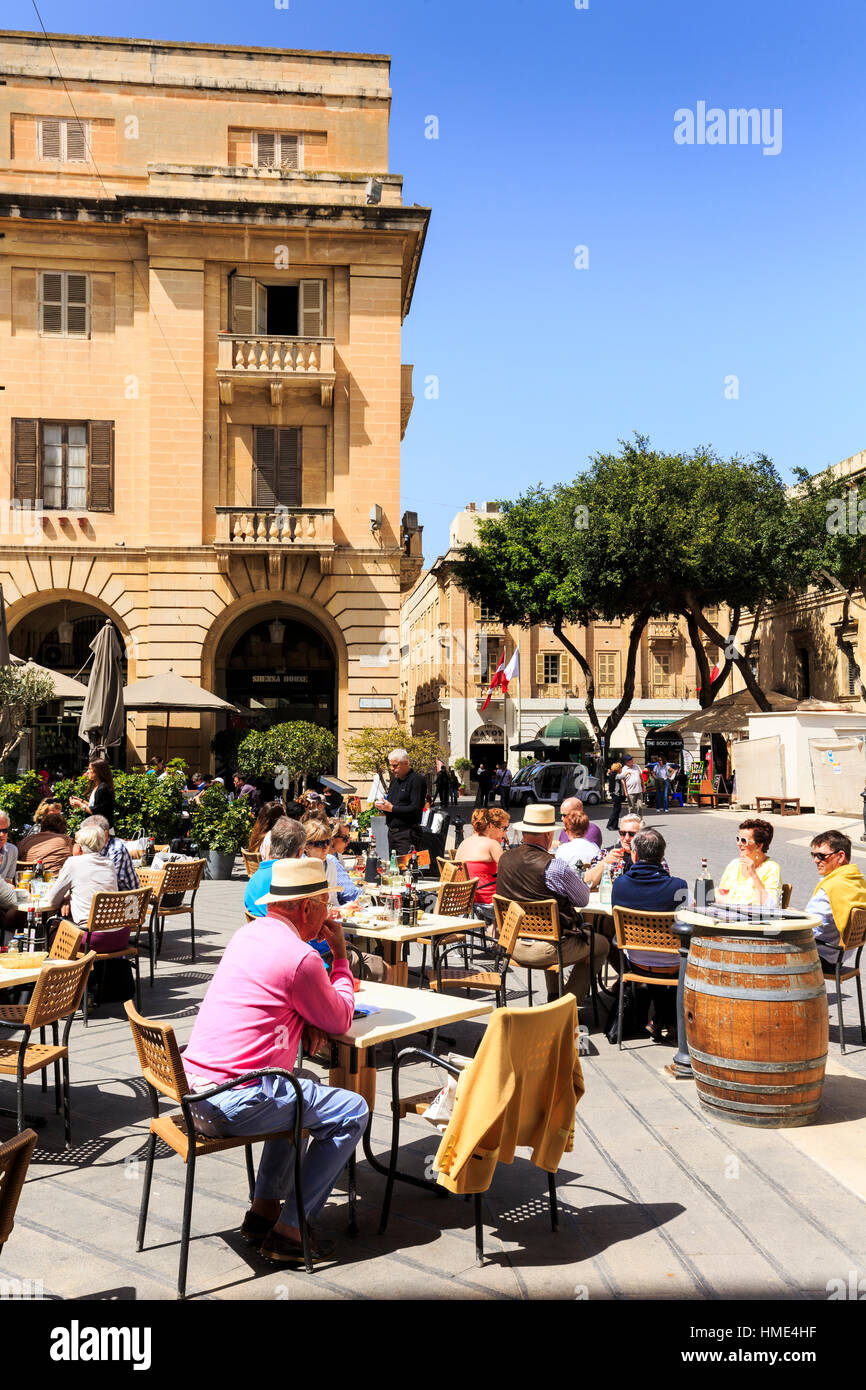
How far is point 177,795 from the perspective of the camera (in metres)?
15.5

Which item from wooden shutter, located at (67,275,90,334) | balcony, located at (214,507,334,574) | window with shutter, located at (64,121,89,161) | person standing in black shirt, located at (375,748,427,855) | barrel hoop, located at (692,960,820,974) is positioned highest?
window with shutter, located at (64,121,89,161)

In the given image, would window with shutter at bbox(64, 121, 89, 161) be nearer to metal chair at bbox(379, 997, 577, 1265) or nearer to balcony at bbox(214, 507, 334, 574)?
balcony at bbox(214, 507, 334, 574)

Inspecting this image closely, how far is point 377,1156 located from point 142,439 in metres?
20.4

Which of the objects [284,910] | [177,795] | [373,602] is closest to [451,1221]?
[284,910]

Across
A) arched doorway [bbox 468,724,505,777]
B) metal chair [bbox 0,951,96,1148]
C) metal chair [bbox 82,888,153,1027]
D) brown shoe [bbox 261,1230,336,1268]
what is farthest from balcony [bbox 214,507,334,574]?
arched doorway [bbox 468,724,505,777]

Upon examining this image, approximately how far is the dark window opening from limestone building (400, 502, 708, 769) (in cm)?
2889

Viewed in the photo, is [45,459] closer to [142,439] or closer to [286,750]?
[142,439]

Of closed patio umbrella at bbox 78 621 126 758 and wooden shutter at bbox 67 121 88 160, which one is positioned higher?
wooden shutter at bbox 67 121 88 160

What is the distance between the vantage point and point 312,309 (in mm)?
Answer: 23609

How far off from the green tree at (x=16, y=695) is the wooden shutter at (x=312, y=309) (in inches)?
406

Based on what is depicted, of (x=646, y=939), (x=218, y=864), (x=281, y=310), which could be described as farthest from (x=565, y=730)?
(x=646, y=939)

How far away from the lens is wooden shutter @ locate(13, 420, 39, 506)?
904 inches

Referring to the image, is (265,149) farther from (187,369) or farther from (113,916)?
(113,916)

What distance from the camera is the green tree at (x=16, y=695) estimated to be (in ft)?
48.8
